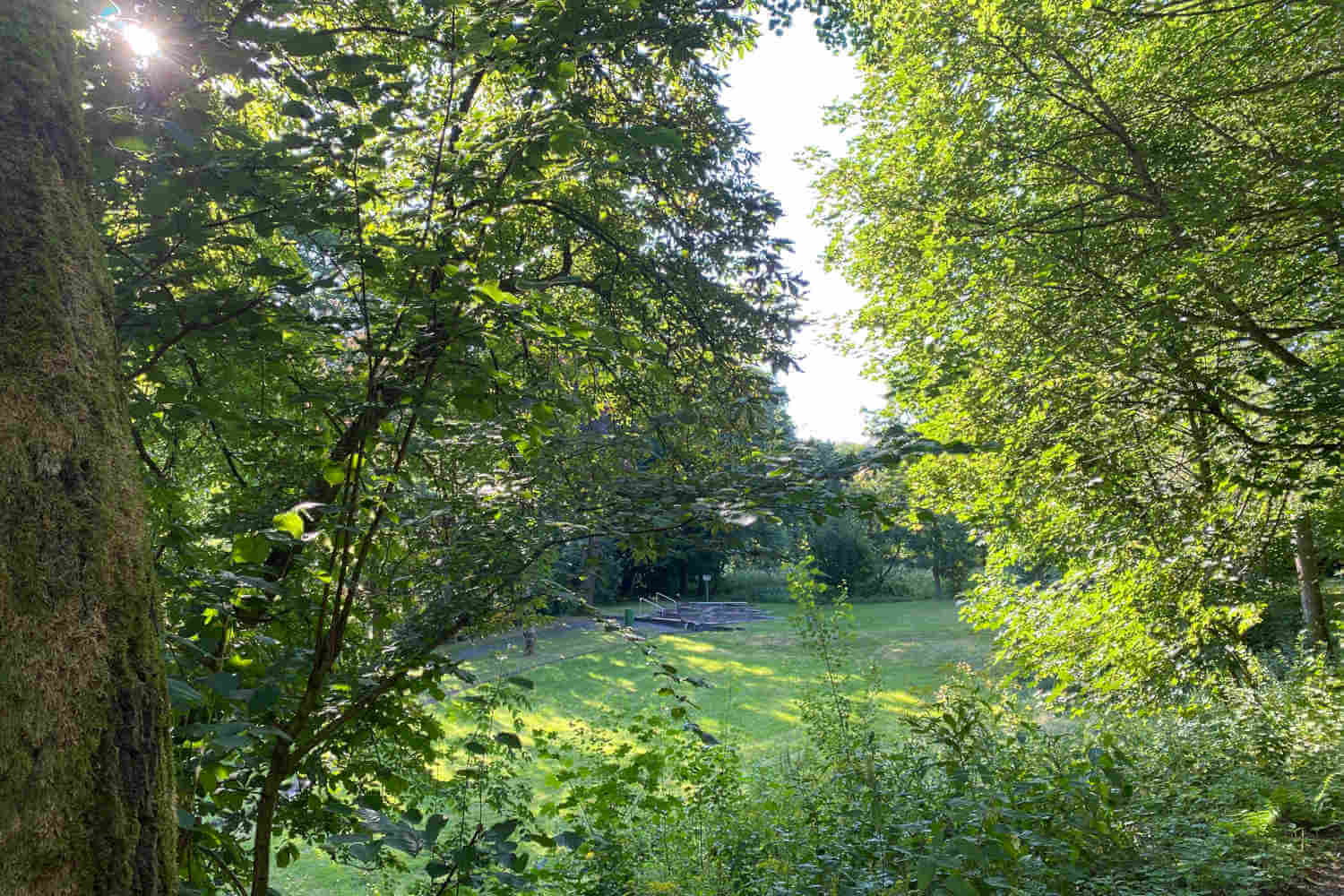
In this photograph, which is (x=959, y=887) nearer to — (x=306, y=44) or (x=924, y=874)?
(x=924, y=874)

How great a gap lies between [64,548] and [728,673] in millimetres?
16377

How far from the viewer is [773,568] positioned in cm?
305

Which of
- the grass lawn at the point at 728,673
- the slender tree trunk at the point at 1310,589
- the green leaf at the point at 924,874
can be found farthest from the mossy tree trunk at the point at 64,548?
the slender tree trunk at the point at 1310,589

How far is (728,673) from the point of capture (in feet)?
54.1

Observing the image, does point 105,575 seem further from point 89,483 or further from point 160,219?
point 160,219

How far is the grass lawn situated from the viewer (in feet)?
29.9

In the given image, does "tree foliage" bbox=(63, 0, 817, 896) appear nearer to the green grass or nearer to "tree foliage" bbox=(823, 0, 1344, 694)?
"tree foliage" bbox=(823, 0, 1344, 694)

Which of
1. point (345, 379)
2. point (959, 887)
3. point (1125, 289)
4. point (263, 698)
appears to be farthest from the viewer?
point (1125, 289)

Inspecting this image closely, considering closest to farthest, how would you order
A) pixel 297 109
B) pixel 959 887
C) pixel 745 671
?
pixel 297 109 → pixel 959 887 → pixel 745 671

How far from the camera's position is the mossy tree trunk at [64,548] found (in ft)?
2.88

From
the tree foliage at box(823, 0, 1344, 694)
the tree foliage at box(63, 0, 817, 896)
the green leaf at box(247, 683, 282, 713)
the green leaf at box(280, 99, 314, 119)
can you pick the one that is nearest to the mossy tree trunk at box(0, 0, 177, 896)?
the tree foliage at box(63, 0, 817, 896)

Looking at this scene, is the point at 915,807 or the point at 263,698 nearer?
the point at 263,698

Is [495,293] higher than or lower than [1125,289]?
lower

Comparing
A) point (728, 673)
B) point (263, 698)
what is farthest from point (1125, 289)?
point (728, 673)
